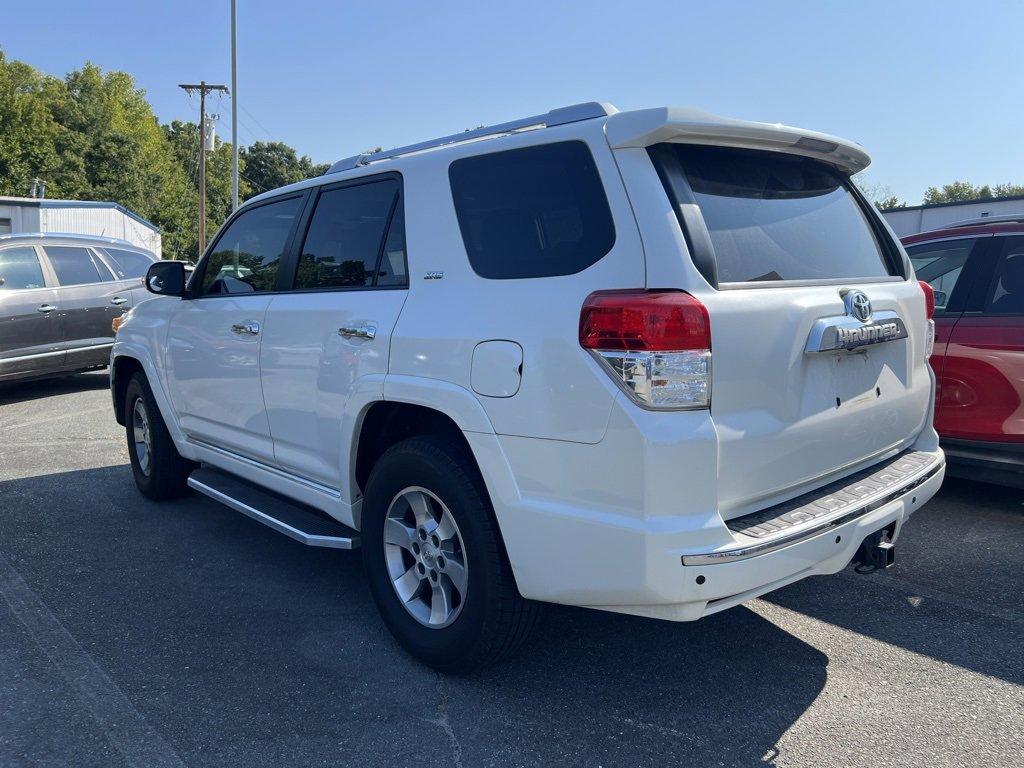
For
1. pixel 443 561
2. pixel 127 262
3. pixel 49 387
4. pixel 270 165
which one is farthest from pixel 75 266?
pixel 270 165

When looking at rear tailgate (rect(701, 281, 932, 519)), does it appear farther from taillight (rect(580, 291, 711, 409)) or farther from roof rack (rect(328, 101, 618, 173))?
roof rack (rect(328, 101, 618, 173))

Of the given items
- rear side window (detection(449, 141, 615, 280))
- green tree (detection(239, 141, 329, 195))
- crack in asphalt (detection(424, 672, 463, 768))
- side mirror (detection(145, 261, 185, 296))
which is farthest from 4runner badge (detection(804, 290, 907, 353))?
green tree (detection(239, 141, 329, 195))

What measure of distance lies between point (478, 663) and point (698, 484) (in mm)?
1132

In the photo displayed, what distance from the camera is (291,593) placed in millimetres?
3924

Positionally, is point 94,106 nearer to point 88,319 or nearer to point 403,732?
point 88,319

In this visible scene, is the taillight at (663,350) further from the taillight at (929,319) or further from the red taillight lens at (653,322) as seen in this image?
the taillight at (929,319)

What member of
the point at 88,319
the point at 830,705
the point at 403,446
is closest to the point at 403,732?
the point at 403,446

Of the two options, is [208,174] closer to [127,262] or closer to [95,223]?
[95,223]

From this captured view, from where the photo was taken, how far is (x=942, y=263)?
5.22m

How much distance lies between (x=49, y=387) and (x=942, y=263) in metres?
10.5

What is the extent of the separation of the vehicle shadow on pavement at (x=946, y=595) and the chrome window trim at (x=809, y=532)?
29.2 inches

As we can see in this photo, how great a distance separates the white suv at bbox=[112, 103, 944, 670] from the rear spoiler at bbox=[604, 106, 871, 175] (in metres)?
0.01

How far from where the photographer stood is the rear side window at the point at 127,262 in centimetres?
1047

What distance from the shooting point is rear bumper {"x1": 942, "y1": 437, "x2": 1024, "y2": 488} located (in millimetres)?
4598
